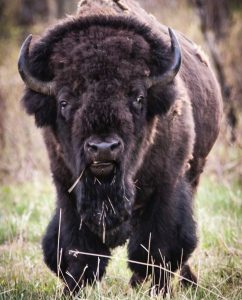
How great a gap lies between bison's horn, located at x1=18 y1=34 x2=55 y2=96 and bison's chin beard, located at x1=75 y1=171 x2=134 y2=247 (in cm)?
78

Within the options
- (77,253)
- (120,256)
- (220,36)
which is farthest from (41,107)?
(220,36)

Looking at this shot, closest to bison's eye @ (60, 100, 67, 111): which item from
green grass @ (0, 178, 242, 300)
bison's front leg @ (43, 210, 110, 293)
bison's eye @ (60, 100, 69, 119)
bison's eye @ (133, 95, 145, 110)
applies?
bison's eye @ (60, 100, 69, 119)

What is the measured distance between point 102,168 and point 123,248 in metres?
2.16

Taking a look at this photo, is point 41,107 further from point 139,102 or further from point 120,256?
point 120,256

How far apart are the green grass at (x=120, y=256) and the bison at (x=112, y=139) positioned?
0.24 meters

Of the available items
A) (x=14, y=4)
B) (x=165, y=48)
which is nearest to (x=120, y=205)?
(x=165, y=48)

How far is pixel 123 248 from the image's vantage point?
6949mm

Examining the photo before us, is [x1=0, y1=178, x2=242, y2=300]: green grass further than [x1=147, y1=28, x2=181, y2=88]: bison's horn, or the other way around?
[x1=147, y1=28, x2=181, y2=88]: bison's horn

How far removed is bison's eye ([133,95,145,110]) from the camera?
5.25m

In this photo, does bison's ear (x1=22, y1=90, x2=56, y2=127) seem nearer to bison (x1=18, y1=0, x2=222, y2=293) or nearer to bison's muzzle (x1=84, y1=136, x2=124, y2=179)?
bison (x1=18, y1=0, x2=222, y2=293)

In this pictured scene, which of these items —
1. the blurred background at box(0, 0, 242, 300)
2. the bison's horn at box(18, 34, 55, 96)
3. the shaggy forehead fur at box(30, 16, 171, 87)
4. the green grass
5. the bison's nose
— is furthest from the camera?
the blurred background at box(0, 0, 242, 300)

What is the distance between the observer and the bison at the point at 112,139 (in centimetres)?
505

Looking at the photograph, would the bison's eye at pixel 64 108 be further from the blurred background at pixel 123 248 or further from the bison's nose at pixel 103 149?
the blurred background at pixel 123 248

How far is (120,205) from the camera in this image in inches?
208
